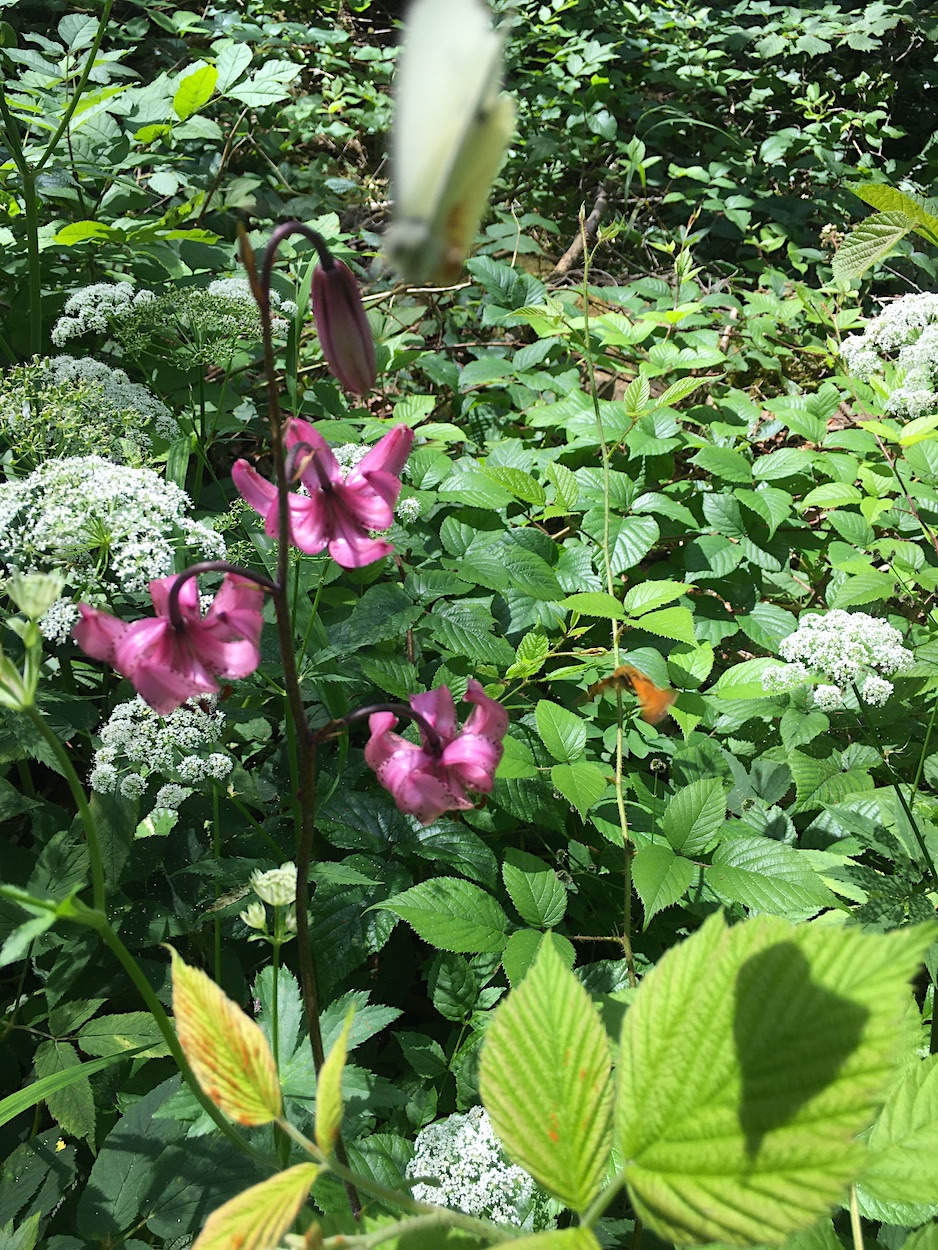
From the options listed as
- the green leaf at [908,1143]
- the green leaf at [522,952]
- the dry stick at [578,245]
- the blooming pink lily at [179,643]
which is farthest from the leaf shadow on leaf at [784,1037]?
the dry stick at [578,245]

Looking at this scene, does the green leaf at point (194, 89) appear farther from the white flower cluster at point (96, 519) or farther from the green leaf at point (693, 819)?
the green leaf at point (693, 819)

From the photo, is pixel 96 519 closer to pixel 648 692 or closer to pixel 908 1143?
pixel 648 692

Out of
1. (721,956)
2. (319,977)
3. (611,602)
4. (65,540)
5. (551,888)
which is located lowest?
(319,977)

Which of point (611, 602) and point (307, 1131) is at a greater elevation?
point (611, 602)

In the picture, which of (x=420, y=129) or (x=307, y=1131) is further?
(x=307, y=1131)

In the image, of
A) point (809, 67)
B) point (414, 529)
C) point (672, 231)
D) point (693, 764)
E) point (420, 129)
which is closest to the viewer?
point (420, 129)

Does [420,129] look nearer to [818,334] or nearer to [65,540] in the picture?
[65,540]

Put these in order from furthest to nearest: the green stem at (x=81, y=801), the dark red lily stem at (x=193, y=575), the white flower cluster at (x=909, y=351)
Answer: the white flower cluster at (x=909, y=351), the dark red lily stem at (x=193, y=575), the green stem at (x=81, y=801)

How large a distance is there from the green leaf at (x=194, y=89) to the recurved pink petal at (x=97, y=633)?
1713mm

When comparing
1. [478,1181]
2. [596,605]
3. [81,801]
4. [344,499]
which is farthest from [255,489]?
[596,605]

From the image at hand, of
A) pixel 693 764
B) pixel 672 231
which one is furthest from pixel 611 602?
pixel 672 231

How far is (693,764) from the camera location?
4.44ft

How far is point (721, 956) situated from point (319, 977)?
823 mm

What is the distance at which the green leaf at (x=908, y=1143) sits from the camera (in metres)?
0.53
